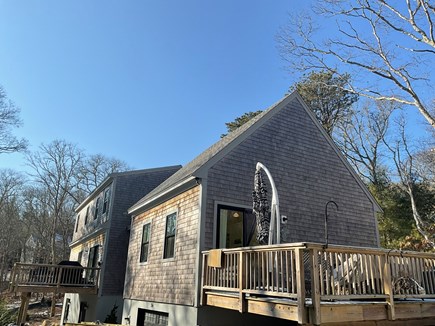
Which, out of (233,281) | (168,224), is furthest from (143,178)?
(233,281)

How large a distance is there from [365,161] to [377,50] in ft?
43.9

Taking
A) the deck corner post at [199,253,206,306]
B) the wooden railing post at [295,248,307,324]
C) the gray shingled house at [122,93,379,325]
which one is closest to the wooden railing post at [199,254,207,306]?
the deck corner post at [199,253,206,306]

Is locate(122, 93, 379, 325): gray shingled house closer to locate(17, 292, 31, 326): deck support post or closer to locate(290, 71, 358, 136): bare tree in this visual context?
locate(17, 292, 31, 326): deck support post

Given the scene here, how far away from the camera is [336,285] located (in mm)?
5629

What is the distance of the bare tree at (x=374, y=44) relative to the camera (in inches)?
426

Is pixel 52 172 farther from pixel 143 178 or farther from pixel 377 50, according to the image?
pixel 377 50

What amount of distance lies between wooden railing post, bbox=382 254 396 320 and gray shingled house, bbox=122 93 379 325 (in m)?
3.22

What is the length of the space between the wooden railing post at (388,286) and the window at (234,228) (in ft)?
12.9

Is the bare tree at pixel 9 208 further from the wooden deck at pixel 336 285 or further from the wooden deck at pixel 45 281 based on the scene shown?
the wooden deck at pixel 336 285

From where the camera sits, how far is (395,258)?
5918mm

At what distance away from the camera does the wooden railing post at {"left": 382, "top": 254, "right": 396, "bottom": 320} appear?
5.47 m

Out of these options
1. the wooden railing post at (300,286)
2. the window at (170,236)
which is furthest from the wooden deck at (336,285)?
the window at (170,236)

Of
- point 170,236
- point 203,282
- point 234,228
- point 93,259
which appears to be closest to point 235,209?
point 234,228

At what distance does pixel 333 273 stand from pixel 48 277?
14.3m
